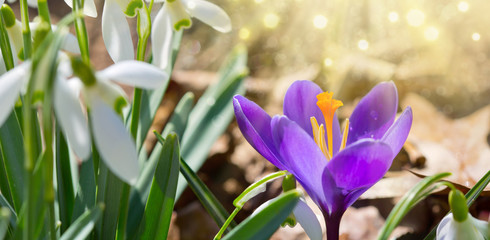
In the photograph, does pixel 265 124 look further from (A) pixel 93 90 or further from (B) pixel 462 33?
(B) pixel 462 33

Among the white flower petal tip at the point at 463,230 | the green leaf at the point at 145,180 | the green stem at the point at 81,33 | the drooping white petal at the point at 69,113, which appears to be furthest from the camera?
the green leaf at the point at 145,180

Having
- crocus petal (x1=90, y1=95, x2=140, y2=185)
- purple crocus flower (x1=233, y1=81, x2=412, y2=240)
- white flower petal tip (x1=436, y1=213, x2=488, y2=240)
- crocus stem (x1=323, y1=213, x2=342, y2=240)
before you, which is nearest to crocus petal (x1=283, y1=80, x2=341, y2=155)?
purple crocus flower (x1=233, y1=81, x2=412, y2=240)

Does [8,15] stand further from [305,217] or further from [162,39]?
[305,217]

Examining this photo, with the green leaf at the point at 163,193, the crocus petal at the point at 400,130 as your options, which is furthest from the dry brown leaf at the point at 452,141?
the green leaf at the point at 163,193

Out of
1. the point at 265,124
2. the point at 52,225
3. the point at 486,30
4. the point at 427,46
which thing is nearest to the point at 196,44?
the point at 427,46

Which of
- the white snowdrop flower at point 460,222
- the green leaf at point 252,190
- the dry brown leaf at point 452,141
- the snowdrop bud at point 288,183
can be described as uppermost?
the white snowdrop flower at point 460,222

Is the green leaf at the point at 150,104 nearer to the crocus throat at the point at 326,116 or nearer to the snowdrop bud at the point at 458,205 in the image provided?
the crocus throat at the point at 326,116
